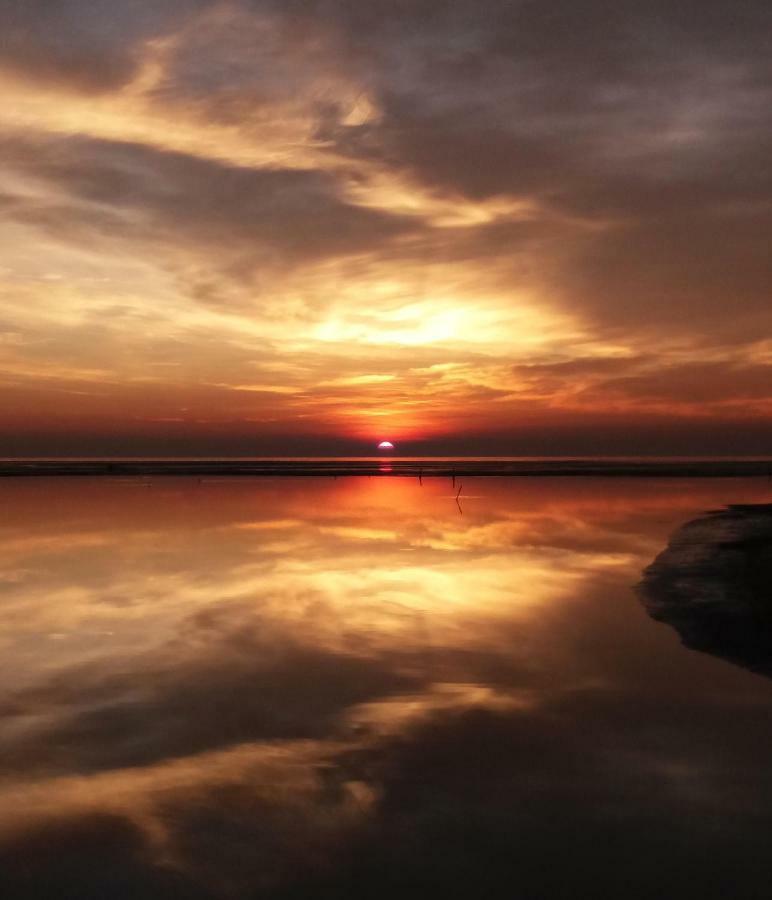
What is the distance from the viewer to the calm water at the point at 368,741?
747 centimetres

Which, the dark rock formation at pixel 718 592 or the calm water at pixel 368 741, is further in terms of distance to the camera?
the dark rock formation at pixel 718 592

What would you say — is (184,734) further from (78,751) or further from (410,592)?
(410,592)

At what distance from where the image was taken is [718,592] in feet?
69.5

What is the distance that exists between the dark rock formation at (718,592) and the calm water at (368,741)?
2.26 ft

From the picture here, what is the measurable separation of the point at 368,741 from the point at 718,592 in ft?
44.1

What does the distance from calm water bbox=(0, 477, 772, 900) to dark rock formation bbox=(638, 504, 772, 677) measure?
0.69 m

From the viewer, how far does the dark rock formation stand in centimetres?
1582

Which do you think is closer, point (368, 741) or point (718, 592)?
point (368, 741)

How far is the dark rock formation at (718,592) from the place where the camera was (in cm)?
1582

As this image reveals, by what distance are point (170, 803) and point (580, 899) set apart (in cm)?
424

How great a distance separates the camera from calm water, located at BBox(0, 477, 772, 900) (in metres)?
7.47

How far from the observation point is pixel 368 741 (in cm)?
1073

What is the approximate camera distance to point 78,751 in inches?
410

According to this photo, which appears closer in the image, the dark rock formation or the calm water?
the calm water
